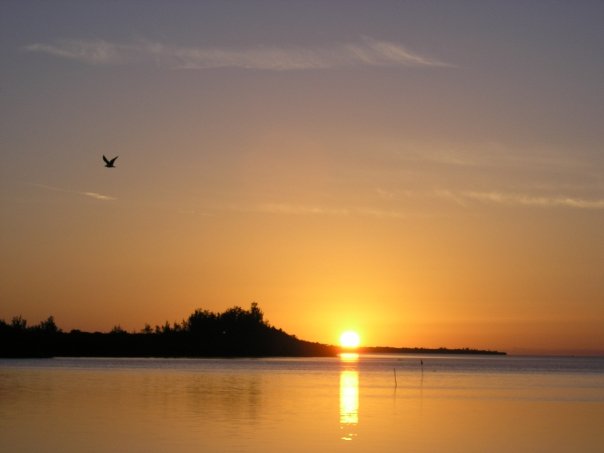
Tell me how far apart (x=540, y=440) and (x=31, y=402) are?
31.3 metres

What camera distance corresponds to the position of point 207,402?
199 feet

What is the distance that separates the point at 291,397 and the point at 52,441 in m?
32.4

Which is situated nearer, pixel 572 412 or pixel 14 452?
pixel 14 452

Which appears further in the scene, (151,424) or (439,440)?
(151,424)

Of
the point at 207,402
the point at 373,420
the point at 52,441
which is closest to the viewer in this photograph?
the point at 52,441

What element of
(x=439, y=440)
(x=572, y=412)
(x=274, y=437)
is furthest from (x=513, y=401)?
(x=274, y=437)

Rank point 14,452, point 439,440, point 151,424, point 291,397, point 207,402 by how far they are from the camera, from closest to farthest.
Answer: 1. point 14,452
2. point 439,440
3. point 151,424
4. point 207,402
5. point 291,397

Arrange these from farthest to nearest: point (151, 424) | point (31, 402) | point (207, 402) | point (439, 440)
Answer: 1. point (207, 402)
2. point (31, 402)
3. point (151, 424)
4. point (439, 440)

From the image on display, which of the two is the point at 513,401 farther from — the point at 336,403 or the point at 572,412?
the point at 336,403

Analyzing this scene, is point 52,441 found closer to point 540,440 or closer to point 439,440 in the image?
point 439,440

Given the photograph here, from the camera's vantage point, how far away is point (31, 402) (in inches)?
2240

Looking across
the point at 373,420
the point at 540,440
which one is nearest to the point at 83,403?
the point at 373,420

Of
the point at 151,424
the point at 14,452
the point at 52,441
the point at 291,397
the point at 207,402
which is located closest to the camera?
the point at 14,452

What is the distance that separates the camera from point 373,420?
4947 centimetres
